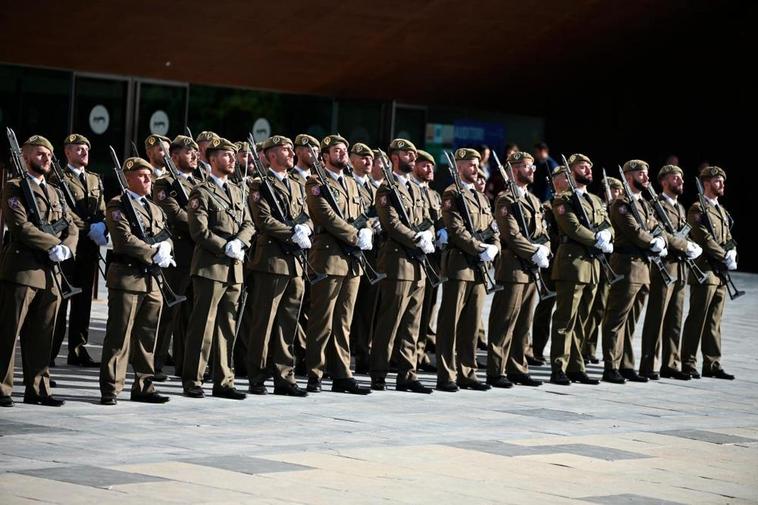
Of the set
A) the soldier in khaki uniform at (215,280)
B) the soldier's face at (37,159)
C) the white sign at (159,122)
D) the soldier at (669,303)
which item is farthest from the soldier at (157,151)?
the white sign at (159,122)

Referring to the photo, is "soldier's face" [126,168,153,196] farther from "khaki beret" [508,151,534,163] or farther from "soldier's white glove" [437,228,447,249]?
"khaki beret" [508,151,534,163]

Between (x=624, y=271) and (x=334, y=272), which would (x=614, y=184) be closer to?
(x=624, y=271)

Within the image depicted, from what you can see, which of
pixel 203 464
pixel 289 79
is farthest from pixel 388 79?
pixel 203 464

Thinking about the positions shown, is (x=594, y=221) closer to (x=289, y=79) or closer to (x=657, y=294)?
(x=657, y=294)

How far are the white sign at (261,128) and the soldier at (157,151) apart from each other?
12.1 metres

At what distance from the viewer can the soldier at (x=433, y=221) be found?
13.3m

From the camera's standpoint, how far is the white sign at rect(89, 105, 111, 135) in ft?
77.7

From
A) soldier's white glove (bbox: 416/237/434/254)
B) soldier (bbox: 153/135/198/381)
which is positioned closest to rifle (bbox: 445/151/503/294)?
soldier's white glove (bbox: 416/237/434/254)

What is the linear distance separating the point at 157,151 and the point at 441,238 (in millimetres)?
2446

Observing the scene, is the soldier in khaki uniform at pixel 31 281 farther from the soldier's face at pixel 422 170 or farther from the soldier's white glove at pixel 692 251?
the soldier's white glove at pixel 692 251

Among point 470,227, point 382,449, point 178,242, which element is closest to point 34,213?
point 178,242

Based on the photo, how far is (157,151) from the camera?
43.5ft

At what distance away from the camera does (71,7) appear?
21.2 metres

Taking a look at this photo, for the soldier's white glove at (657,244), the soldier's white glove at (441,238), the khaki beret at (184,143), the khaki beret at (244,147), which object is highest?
the khaki beret at (244,147)
